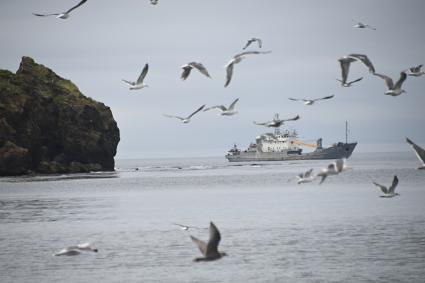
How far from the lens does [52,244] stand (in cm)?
5228

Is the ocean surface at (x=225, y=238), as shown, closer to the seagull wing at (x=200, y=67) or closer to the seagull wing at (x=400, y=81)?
the seagull wing at (x=400, y=81)

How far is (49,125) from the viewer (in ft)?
611

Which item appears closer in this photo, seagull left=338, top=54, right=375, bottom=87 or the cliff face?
seagull left=338, top=54, right=375, bottom=87

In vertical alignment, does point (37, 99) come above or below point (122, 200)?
above

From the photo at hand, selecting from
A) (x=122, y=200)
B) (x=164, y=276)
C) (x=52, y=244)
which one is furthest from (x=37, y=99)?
(x=164, y=276)

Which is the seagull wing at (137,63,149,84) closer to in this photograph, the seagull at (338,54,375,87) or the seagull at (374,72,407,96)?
the seagull at (338,54,375,87)

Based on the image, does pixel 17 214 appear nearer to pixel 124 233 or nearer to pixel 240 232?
pixel 124 233

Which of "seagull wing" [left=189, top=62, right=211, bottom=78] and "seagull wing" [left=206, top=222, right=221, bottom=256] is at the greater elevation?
"seagull wing" [left=189, top=62, right=211, bottom=78]

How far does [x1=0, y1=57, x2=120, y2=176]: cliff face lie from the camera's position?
563ft

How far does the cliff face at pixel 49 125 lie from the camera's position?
171500 mm

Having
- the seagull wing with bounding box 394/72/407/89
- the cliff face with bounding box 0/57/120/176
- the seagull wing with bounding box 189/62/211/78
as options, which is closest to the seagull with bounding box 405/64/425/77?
the seagull wing with bounding box 394/72/407/89

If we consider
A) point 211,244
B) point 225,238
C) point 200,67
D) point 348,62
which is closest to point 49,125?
point 225,238

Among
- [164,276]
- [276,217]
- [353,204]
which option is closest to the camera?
[164,276]

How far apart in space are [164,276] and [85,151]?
151 m
